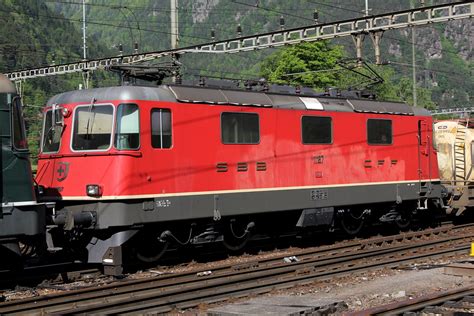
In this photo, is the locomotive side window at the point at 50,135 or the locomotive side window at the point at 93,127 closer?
the locomotive side window at the point at 93,127

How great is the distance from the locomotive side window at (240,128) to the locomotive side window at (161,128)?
155cm

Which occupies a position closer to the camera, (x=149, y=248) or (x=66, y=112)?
(x=66, y=112)

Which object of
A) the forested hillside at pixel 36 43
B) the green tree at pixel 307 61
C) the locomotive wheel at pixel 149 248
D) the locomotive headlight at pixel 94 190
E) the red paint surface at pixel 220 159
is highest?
the forested hillside at pixel 36 43

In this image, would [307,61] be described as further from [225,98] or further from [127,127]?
[127,127]

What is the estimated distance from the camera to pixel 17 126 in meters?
12.2

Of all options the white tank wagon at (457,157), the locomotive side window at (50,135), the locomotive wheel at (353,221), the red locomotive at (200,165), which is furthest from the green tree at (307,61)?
the locomotive side window at (50,135)

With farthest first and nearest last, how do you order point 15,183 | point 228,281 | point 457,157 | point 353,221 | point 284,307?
point 457,157 < point 353,221 < point 228,281 < point 15,183 < point 284,307

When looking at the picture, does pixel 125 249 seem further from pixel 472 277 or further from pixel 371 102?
pixel 371 102

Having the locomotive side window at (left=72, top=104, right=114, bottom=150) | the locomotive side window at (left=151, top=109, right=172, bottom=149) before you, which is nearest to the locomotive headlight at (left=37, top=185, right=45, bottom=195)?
the locomotive side window at (left=72, top=104, right=114, bottom=150)

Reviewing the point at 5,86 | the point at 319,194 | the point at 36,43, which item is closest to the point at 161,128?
the point at 5,86

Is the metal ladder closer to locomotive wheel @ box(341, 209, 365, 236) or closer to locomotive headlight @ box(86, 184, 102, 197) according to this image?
locomotive wheel @ box(341, 209, 365, 236)

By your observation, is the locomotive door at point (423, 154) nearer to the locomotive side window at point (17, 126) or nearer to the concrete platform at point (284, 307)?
the concrete platform at point (284, 307)

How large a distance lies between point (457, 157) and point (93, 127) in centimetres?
1467

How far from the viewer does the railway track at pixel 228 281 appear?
34.5 feet
